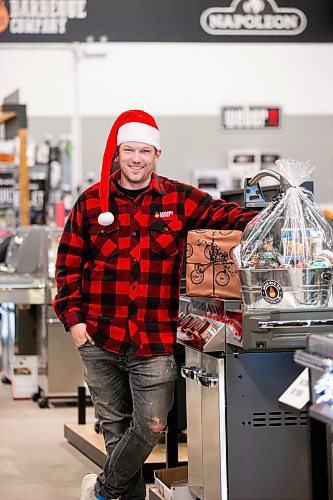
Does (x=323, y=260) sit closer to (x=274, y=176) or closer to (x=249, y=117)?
(x=274, y=176)

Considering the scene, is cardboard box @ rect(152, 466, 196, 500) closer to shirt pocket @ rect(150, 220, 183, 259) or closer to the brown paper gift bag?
the brown paper gift bag

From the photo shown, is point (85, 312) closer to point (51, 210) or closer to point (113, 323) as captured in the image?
point (113, 323)

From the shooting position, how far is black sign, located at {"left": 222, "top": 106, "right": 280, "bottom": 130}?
15469mm

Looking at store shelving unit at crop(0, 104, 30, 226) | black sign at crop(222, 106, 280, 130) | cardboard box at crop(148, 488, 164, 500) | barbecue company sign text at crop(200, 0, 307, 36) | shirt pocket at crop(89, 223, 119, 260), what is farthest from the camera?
black sign at crop(222, 106, 280, 130)

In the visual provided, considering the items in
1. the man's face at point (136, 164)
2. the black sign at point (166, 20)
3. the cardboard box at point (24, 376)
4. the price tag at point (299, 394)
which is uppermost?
the black sign at point (166, 20)

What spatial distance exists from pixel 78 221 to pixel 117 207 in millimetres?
169

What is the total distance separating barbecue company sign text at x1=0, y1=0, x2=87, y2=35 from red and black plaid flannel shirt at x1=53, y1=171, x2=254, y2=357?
588cm

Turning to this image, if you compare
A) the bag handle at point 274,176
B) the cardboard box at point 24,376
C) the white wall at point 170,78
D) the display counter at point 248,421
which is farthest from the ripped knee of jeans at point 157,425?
the white wall at point 170,78

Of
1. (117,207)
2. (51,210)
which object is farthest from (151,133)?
(51,210)

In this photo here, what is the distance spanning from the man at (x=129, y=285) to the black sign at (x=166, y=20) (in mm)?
5715

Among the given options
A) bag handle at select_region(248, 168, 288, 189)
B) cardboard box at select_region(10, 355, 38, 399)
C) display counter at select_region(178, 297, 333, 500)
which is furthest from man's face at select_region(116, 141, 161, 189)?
cardboard box at select_region(10, 355, 38, 399)

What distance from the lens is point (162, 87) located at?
15.4 m

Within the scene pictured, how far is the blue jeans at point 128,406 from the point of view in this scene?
12.5 ft

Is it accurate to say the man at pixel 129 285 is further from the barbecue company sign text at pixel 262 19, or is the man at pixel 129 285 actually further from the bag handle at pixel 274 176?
the barbecue company sign text at pixel 262 19
